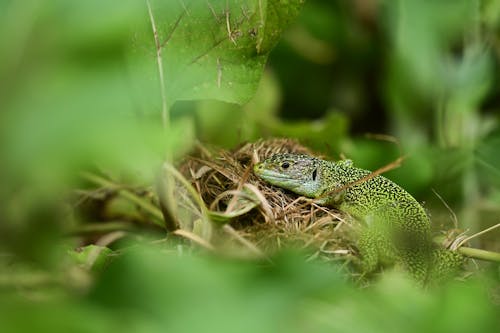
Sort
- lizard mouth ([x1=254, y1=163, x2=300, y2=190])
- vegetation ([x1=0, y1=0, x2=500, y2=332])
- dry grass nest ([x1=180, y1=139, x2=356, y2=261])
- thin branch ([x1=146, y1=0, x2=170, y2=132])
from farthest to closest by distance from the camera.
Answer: lizard mouth ([x1=254, y1=163, x2=300, y2=190]) < dry grass nest ([x1=180, y1=139, x2=356, y2=261]) < thin branch ([x1=146, y1=0, x2=170, y2=132]) < vegetation ([x1=0, y1=0, x2=500, y2=332])

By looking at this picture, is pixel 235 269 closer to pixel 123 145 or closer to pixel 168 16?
pixel 123 145

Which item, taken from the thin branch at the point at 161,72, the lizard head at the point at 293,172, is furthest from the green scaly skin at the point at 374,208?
the thin branch at the point at 161,72

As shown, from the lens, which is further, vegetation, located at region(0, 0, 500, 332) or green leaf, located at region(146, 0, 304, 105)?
green leaf, located at region(146, 0, 304, 105)

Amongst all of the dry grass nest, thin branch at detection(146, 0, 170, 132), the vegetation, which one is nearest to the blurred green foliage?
the vegetation

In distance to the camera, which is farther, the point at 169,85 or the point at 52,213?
the point at 169,85

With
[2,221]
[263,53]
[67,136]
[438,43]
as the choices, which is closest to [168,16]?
[263,53]

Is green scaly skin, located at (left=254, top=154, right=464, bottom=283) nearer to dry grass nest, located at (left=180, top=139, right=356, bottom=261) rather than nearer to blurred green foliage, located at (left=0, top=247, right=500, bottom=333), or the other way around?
dry grass nest, located at (left=180, top=139, right=356, bottom=261)

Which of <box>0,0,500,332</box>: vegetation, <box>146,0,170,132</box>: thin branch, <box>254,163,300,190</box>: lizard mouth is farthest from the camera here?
<box>254,163,300,190</box>: lizard mouth
